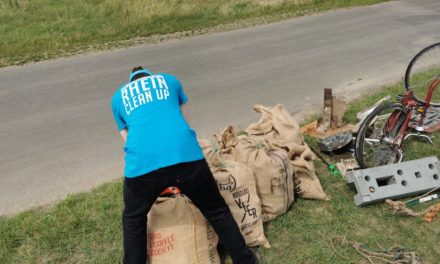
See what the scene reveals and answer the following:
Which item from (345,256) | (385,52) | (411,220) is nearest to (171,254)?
(345,256)

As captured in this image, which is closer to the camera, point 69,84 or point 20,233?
point 20,233

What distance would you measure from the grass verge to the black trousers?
0.44 meters

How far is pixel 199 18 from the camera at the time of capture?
12.8m

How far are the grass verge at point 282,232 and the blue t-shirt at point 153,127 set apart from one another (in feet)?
3.79

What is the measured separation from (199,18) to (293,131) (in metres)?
9.36

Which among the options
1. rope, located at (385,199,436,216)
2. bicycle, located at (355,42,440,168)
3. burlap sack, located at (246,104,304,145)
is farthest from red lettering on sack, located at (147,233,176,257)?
bicycle, located at (355,42,440,168)

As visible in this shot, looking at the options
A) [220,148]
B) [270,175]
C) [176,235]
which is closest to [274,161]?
[270,175]

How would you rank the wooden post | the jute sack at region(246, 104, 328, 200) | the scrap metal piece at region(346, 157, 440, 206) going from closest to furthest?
the scrap metal piece at region(346, 157, 440, 206)
the jute sack at region(246, 104, 328, 200)
the wooden post

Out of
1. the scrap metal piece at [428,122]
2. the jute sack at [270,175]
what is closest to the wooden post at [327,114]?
the scrap metal piece at [428,122]

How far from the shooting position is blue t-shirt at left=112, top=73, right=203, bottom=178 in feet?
8.68

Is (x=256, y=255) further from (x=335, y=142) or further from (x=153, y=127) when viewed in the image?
(x=335, y=142)

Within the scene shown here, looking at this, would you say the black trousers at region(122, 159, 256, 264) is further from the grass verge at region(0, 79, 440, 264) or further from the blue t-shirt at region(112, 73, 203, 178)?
the grass verge at region(0, 79, 440, 264)

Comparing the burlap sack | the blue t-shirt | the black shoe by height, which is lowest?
the black shoe

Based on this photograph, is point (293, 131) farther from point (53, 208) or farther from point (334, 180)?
point (53, 208)
